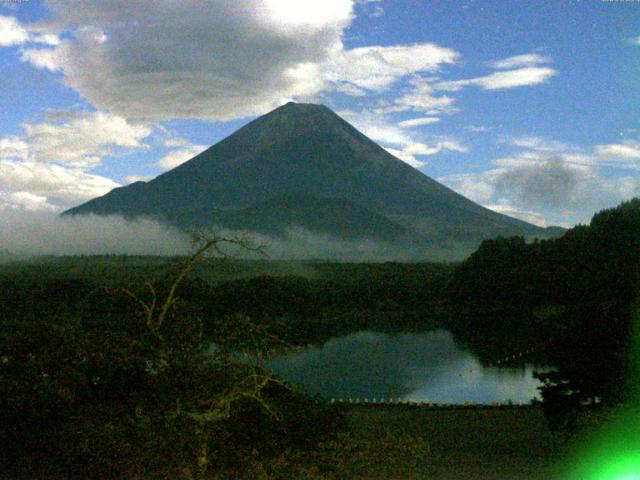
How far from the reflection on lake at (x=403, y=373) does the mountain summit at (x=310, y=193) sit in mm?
72153

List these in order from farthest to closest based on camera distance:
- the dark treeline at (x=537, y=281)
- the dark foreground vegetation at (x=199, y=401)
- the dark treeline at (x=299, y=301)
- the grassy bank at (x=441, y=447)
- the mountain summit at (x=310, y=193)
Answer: the mountain summit at (x=310, y=193), the dark treeline at (x=299, y=301), the dark treeline at (x=537, y=281), the grassy bank at (x=441, y=447), the dark foreground vegetation at (x=199, y=401)

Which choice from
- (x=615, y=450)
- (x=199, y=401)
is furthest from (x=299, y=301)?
(x=199, y=401)

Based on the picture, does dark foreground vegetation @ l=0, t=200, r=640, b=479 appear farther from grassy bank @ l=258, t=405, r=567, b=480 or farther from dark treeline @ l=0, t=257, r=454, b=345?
dark treeline @ l=0, t=257, r=454, b=345

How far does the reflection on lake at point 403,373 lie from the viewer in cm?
2088

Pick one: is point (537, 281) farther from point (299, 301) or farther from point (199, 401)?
point (199, 401)

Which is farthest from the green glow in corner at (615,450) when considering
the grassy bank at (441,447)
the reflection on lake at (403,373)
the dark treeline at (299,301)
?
the dark treeline at (299,301)

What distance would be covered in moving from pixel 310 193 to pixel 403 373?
107m

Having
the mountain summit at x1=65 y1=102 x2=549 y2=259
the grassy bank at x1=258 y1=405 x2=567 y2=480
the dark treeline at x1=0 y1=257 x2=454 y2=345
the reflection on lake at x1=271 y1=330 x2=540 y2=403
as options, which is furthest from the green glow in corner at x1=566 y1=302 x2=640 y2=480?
the mountain summit at x1=65 y1=102 x2=549 y2=259

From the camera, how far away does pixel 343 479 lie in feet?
20.0

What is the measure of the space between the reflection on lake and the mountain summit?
72.2 meters

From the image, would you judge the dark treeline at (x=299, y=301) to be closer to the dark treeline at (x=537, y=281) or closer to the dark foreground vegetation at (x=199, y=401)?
the dark treeline at (x=537, y=281)

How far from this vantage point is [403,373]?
25344 millimetres

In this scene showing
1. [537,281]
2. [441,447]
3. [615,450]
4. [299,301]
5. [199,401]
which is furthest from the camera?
[299,301]

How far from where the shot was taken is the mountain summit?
376 feet
